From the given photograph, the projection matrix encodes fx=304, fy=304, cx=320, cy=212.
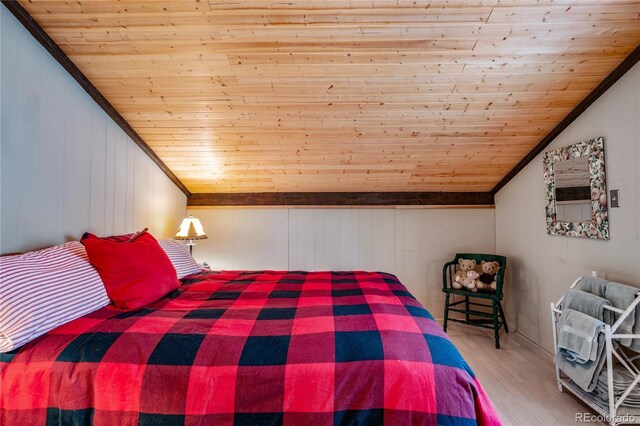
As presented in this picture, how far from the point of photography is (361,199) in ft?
11.9

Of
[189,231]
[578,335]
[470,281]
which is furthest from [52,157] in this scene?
[470,281]

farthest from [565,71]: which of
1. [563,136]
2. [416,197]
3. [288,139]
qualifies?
[288,139]

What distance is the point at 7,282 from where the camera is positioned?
47.6 inches

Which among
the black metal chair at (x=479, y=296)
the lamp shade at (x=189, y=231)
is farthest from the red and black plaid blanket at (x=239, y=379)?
the black metal chair at (x=479, y=296)

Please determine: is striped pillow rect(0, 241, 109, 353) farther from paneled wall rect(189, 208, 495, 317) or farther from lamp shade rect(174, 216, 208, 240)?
paneled wall rect(189, 208, 495, 317)

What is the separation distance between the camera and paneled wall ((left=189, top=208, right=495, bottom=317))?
3.62m

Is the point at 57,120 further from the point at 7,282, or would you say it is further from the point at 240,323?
the point at 240,323

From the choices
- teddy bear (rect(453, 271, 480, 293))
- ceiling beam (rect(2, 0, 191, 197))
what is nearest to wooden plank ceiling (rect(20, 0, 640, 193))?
ceiling beam (rect(2, 0, 191, 197))

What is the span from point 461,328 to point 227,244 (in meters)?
2.82

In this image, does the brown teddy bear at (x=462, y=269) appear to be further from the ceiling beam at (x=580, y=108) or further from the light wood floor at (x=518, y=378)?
the ceiling beam at (x=580, y=108)

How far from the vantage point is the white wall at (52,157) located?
5.52 feet

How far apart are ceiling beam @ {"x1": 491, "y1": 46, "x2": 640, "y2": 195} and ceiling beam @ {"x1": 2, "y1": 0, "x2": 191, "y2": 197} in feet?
11.9

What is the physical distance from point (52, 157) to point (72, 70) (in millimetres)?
635

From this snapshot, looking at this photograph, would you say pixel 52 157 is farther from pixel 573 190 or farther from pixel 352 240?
pixel 573 190
